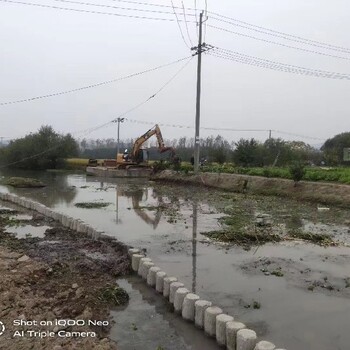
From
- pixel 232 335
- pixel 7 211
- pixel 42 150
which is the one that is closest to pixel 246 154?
pixel 7 211

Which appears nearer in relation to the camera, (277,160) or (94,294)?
(94,294)

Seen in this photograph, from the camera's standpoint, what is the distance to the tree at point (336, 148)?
119ft

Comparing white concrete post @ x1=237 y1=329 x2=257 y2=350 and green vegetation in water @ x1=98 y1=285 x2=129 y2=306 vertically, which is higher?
white concrete post @ x1=237 y1=329 x2=257 y2=350

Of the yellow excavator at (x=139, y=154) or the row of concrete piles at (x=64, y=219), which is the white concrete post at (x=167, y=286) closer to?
the row of concrete piles at (x=64, y=219)

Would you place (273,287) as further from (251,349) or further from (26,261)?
(26,261)

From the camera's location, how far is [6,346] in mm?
4629

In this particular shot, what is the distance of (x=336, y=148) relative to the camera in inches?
1590

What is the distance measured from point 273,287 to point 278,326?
1487mm

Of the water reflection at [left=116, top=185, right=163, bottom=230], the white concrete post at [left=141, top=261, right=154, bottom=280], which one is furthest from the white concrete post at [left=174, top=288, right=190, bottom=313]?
the water reflection at [left=116, top=185, right=163, bottom=230]

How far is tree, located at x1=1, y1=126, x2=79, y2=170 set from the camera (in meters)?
51.1

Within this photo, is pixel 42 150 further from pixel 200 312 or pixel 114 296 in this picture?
pixel 200 312

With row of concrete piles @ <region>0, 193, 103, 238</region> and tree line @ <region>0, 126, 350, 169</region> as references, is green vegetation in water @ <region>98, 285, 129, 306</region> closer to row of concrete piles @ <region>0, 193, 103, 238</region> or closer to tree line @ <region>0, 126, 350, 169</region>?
row of concrete piles @ <region>0, 193, 103, 238</region>

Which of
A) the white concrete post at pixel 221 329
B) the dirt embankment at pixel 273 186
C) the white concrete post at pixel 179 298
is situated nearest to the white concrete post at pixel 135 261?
the white concrete post at pixel 179 298

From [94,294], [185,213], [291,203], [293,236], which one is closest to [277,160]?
[291,203]
